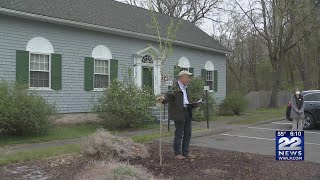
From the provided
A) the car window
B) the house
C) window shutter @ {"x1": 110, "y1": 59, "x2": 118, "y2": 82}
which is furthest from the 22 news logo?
window shutter @ {"x1": 110, "y1": 59, "x2": 118, "y2": 82}

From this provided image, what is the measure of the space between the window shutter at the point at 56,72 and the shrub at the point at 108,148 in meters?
7.15

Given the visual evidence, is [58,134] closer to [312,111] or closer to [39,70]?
[39,70]

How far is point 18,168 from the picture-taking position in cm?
813

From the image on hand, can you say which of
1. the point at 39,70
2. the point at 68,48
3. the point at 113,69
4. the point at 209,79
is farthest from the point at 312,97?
the point at 39,70

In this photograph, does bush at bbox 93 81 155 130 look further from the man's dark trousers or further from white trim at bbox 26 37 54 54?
the man's dark trousers

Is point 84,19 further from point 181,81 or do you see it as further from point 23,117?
point 181,81

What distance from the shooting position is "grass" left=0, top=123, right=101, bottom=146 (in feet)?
39.7

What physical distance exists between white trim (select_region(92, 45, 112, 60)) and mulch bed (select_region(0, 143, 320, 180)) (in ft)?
29.1

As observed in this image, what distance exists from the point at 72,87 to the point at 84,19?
2.78 meters

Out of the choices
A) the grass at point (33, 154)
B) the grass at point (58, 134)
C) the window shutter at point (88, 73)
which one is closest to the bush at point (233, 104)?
the window shutter at point (88, 73)

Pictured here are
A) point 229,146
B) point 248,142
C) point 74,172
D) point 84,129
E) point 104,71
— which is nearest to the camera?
point 74,172

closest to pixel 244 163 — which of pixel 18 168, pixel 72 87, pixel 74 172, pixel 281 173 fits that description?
pixel 281 173

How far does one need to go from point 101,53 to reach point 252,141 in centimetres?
771

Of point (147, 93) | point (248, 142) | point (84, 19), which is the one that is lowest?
point (248, 142)
